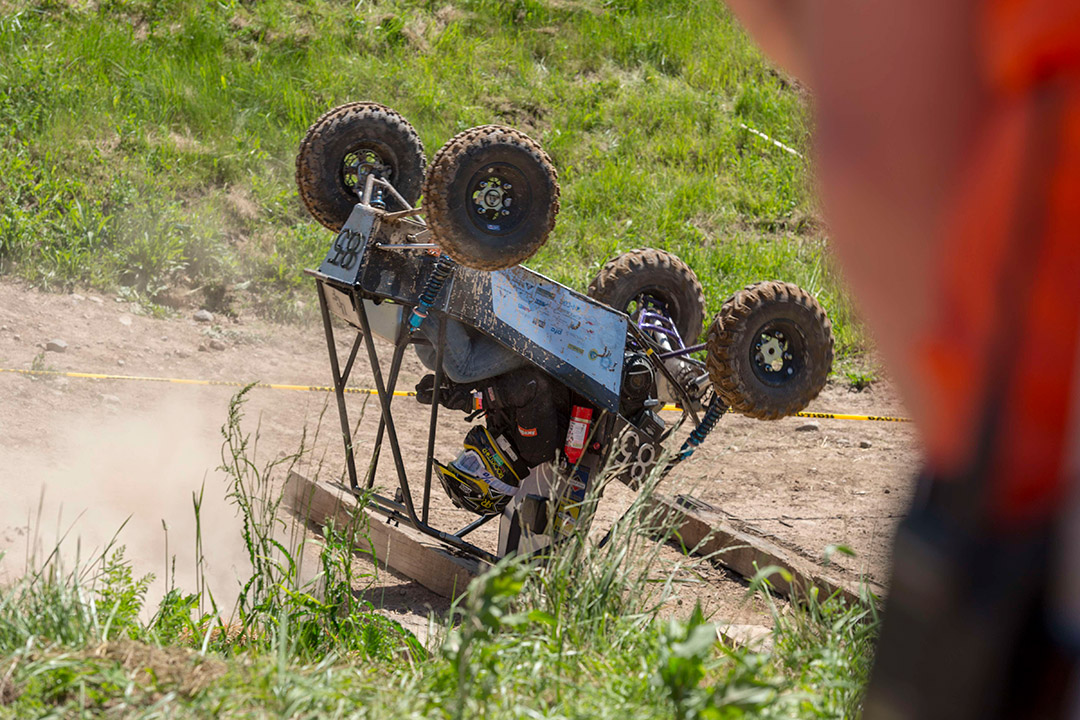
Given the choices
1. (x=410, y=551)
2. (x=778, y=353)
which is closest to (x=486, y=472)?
(x=410, y=551)

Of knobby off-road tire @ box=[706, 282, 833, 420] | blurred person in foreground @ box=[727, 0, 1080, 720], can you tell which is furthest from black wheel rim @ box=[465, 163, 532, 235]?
blurred person in foreground @ box=[727, 0, 1080, 720]

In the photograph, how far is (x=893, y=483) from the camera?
716cm

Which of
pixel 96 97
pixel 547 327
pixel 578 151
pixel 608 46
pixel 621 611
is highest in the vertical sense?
pixel 608 46

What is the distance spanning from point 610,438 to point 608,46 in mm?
10420

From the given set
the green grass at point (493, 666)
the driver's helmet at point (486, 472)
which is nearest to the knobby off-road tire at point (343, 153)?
the driver's helmet at point (486, 472)

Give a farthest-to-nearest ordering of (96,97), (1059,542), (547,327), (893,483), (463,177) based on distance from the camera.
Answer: (96,97) < (893,483) < (547,327) < (463,177) < (1059,542)

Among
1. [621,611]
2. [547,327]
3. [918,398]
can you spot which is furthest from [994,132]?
[547,327]

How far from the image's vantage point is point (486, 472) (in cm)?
493

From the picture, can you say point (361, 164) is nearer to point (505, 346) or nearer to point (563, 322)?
point (505, 346)

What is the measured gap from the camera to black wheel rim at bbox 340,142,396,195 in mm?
4871

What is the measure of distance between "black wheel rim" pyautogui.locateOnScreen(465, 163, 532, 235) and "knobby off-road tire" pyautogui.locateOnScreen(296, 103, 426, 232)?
106cm

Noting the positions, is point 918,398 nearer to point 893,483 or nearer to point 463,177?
point 463,177

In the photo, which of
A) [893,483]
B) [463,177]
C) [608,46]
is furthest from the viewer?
[608,46]

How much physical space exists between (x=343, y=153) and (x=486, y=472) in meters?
1.78
